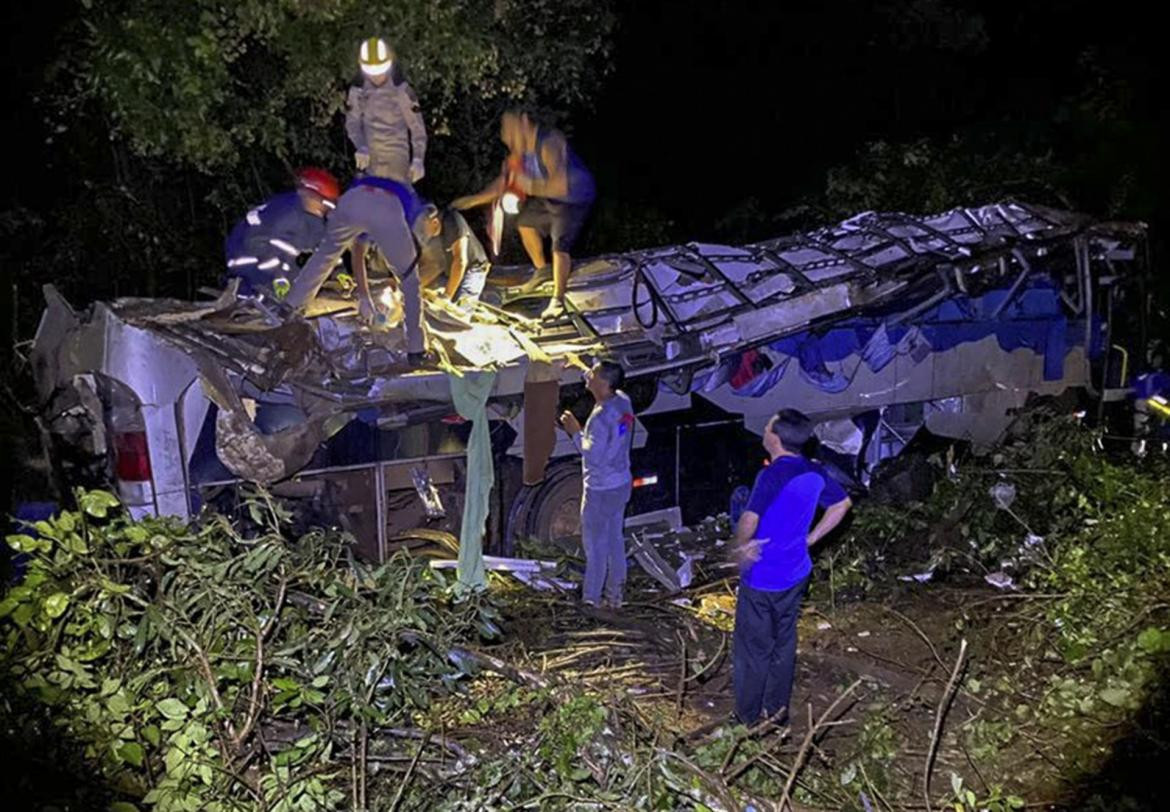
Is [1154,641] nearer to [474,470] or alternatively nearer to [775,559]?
[775,559]

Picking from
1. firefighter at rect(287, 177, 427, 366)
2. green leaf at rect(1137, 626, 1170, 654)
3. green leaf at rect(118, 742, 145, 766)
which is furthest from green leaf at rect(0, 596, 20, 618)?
green leaf at rect(1137, 626, 1170, 654)

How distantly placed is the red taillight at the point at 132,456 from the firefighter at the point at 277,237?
194 cm

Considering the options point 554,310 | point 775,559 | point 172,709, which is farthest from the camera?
point 554,310

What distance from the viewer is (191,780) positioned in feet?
12.9

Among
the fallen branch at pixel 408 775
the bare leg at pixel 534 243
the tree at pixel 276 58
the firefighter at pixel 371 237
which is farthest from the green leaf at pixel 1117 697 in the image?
the tree at pixel 276 58

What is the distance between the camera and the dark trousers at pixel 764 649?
18.4ft

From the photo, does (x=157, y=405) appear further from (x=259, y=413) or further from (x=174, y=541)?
(x=174, y=541)

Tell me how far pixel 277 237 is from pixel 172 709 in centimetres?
530

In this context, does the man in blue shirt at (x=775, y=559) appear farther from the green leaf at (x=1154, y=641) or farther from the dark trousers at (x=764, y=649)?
the green leaf at (x=1154, y=641)

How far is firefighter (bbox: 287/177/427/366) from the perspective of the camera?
7660mm

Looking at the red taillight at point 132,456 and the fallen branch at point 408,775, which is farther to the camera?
the red taillight at point 132,456

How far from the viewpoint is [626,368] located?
7770mm

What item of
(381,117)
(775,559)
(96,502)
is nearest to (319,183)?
(381,117)

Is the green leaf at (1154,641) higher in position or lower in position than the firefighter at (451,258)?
lower
